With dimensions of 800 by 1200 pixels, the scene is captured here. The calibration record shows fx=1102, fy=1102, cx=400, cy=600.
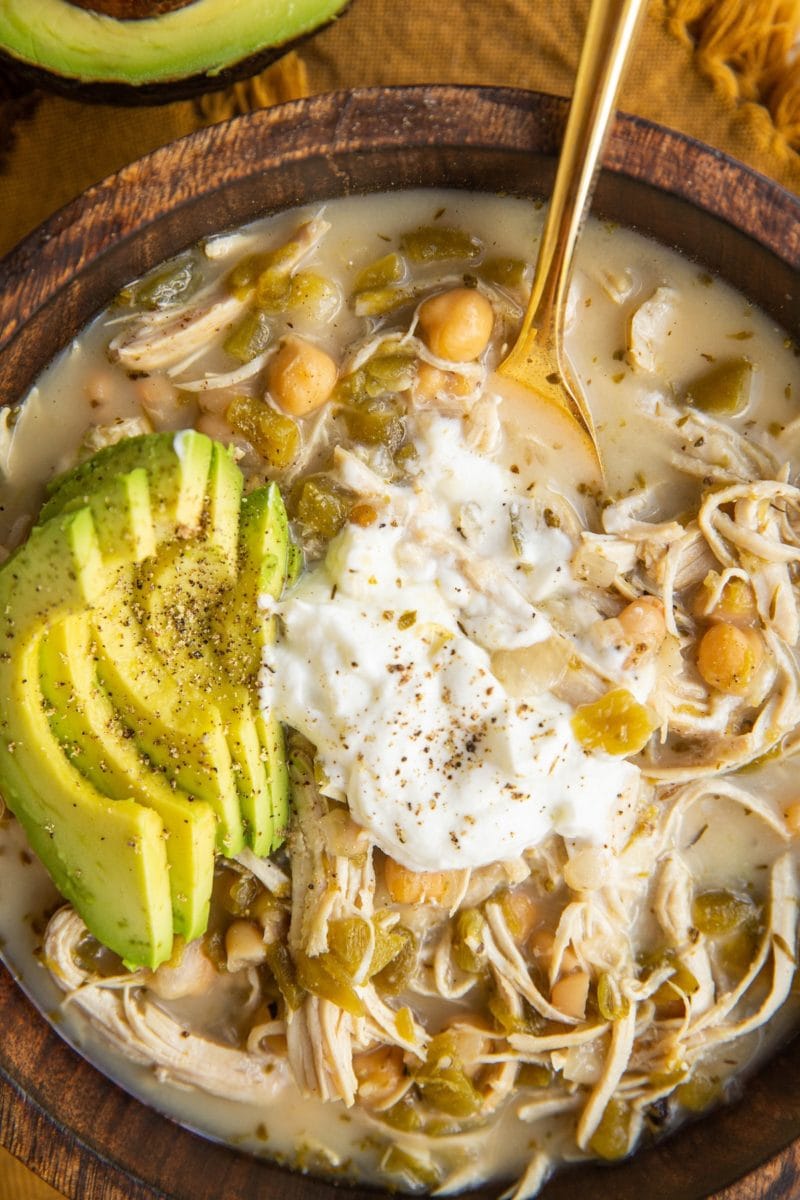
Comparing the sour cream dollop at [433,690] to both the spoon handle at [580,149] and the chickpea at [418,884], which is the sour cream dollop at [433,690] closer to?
the chickpea at [418,884]

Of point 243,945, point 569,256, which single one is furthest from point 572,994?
point 569,256

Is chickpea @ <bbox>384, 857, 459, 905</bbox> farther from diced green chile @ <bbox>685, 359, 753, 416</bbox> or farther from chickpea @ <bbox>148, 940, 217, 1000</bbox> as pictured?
diced green chile @ <bbox>685, 359, 753, 416</bbox>

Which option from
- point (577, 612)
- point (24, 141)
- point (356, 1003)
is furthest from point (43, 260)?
point (356, 1003)

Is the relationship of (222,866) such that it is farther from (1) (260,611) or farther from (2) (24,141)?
(2) (24,141)

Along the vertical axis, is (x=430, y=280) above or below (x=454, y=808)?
above

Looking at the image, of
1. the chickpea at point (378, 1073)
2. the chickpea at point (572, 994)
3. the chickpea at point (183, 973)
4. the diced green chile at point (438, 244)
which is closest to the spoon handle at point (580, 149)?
the diced green chile at point (438, 244)

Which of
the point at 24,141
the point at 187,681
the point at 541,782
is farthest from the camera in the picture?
the point at 24,141
